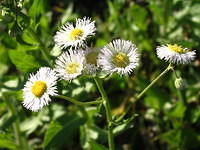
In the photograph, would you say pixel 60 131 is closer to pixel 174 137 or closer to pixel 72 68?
pixel 72 68

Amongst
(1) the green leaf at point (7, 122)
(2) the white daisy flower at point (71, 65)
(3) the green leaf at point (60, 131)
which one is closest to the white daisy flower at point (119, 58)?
(2) the white daisy flower at point (71, 65)

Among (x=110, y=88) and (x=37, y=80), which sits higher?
(x=110, y=88)

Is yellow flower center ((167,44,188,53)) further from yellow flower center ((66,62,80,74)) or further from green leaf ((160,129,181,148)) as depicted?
green leaf ((160,129,181,148))

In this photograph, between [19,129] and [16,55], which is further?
[19,129]

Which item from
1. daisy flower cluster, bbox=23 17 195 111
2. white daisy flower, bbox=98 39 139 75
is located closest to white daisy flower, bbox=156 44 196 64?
daisy flower cluster, bbox=23 17 195 111

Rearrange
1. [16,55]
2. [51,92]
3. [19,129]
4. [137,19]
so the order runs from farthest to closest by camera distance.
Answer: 1. [137,19]
2. [19,129]
3. [16,55]
4. [51,92]

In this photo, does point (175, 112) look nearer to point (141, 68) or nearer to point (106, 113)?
point (141, 68)

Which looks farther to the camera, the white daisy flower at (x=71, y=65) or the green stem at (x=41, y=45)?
the green stem at (x=41, y=45)

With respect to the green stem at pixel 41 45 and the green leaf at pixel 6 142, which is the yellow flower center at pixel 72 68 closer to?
the green stem at pixel 41 45

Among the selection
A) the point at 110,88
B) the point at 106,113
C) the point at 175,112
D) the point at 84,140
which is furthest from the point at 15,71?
the point at 106,113
